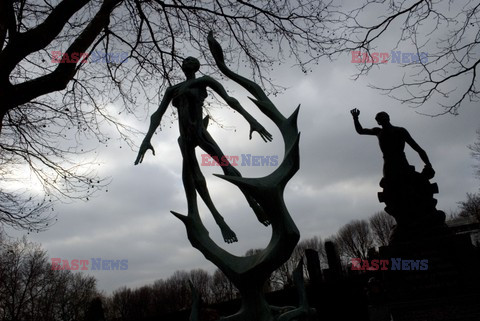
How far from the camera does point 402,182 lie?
8.05 meters

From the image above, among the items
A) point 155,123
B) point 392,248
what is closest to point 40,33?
point 155,123

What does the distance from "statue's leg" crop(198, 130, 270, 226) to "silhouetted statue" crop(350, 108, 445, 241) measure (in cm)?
591

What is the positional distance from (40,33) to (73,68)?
744 millimetres

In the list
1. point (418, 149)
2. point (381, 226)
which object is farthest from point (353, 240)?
point (418, 149)

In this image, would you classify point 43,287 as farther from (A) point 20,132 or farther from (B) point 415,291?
(B) point 415,291

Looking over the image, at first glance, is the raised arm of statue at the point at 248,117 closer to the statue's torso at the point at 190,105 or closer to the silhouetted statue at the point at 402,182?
the statue's torso at the point at 190,105

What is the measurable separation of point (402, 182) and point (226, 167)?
257 inches

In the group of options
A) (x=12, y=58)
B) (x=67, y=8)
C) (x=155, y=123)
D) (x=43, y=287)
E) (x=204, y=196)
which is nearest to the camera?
(x=204, y=196)

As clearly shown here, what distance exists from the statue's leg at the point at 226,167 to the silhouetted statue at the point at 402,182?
5.91 metres

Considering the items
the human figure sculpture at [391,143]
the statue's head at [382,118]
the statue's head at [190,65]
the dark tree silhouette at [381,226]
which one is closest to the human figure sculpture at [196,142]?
the statue's head at [190,65]

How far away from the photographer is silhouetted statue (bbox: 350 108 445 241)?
7641mm

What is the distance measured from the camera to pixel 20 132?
27.2ft

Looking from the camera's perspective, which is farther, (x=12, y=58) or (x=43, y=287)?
(x=43, y=287)

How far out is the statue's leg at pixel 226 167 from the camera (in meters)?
2.91
